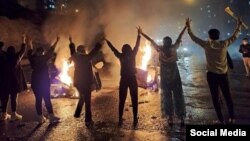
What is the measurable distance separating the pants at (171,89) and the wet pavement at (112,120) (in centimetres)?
34

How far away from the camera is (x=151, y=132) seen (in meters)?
6.86

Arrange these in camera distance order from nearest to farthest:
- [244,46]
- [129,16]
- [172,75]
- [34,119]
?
[172,75], [34,119], [244,46], [129,16]

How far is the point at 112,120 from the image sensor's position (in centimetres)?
801

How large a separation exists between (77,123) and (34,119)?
1.32 metres

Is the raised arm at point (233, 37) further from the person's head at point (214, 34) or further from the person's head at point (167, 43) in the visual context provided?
the person's head at point (167, 43)

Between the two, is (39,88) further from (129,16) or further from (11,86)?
(129,16)

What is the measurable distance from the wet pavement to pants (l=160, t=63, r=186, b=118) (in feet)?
1.11

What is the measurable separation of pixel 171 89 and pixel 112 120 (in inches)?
64.7

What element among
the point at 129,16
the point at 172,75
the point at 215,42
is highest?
the point at 129,16

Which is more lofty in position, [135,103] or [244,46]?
[244,46]

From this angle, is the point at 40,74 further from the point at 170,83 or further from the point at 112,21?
the point at 112,21

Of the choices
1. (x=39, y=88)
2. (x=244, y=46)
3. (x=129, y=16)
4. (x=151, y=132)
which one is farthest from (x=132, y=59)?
(x=129, y=16)

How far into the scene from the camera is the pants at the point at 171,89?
7.26m

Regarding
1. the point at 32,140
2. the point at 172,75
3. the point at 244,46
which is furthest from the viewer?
the point at 244,46
